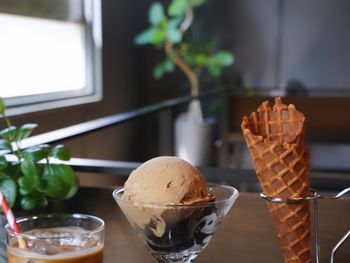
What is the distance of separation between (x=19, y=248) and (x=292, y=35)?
189 inches

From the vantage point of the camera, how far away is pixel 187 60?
469cm

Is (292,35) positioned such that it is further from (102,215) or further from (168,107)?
(102,215)

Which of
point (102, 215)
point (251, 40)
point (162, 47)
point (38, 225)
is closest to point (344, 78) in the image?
point (251, 40)

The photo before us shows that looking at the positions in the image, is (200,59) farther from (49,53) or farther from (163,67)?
(49,53)

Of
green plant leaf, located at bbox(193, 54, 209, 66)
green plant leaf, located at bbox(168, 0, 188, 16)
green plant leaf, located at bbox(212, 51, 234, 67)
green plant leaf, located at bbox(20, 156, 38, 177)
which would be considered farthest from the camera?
green plant leaf, located at bbox(212, 51, 234, 67)

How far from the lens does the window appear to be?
2809mm

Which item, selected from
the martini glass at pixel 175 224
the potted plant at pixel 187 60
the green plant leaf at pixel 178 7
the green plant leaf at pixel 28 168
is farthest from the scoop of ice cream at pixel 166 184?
the green plant leaf at pixel 178 7

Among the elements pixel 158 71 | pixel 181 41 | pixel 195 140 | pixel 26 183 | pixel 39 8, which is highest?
pixel 39 8

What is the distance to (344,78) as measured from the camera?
5074 mm

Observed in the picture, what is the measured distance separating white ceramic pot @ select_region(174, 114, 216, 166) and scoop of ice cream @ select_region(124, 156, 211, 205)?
3.64 meters

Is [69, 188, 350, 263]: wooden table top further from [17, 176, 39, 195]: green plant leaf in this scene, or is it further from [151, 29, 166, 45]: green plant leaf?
[151, 29, 166, 45]: green plant leaf

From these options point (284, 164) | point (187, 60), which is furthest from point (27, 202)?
point (187, 60)

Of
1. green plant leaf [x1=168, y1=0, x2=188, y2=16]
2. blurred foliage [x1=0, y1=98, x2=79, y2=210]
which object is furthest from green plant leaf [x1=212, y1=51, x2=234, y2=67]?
blurred foliage [x1=0, y1=98, x2=79, y2=210]

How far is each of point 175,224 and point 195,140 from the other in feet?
12.4
